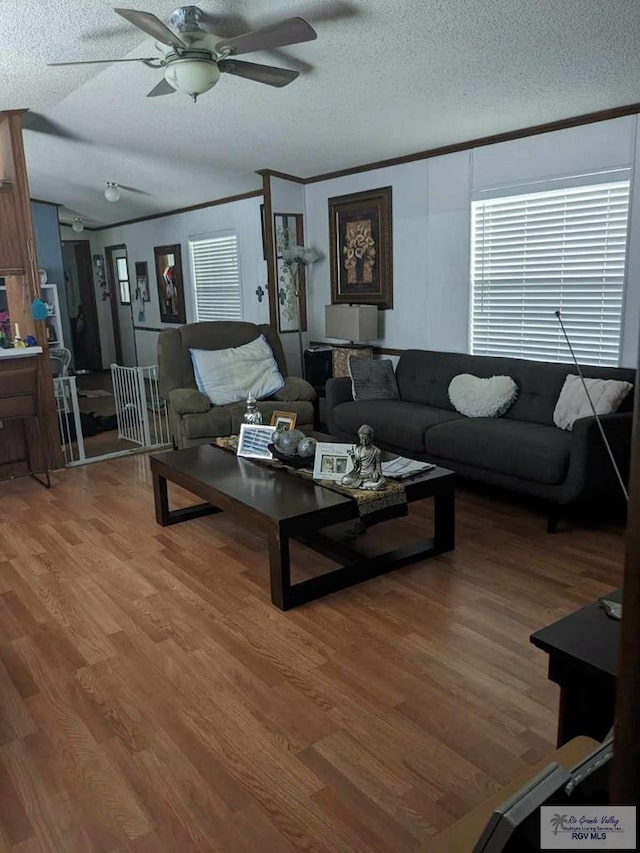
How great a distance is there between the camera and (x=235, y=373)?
5207mm

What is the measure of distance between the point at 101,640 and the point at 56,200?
729cm

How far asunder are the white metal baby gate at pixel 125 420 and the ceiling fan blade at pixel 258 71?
2805mm

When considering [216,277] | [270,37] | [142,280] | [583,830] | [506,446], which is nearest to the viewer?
[583,830]

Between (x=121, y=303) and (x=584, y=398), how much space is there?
317 inches

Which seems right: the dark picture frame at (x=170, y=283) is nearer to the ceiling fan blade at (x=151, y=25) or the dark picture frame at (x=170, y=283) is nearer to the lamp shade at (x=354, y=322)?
the lamp shade at (x=354, y=322)

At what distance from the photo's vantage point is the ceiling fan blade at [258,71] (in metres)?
3.14

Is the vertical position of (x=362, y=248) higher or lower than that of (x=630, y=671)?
higher

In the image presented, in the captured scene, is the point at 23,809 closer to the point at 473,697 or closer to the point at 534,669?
the point at 473,697

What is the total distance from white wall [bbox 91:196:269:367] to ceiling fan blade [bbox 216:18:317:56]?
13.1 feet

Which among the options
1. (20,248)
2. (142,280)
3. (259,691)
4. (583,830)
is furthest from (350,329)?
(583,830)

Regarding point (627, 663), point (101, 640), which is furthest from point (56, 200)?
point (627, 663)

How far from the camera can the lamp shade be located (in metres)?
5.59

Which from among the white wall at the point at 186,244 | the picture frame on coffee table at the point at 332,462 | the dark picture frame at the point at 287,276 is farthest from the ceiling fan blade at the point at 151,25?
the white wall at the point at 186,244

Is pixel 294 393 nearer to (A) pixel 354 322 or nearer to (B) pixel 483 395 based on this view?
(A) pixel 354 322
